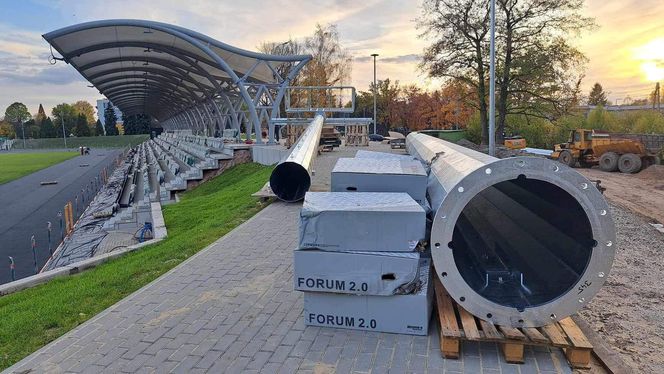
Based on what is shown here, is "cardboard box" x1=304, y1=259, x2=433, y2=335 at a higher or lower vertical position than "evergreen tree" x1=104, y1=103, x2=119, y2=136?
lower

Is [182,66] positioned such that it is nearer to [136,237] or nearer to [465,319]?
[136,237]

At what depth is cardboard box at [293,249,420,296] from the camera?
4371mm

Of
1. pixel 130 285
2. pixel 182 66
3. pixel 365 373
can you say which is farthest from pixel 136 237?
pixel 182 66

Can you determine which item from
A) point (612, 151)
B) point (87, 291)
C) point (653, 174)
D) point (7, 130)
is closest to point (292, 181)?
point (87, 291)

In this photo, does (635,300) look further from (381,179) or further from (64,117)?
(64,117)

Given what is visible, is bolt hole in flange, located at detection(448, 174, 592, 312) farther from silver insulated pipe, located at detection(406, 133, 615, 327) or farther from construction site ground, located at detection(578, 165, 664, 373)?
construction site ground, located at detection(578, 165, 664, 373)

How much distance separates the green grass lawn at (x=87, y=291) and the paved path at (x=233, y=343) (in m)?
0.34

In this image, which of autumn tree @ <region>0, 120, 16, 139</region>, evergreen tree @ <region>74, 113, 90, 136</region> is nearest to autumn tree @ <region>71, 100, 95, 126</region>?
autumn tree @ <region>0, 120, 16, 139</region>

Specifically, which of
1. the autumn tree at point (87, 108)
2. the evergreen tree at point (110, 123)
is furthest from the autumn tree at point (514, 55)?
the autumn tree at point (87, 108)

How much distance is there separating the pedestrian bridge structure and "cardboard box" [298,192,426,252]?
1874cm

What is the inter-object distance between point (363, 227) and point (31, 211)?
2554cm

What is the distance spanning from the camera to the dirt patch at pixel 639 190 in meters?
15.2

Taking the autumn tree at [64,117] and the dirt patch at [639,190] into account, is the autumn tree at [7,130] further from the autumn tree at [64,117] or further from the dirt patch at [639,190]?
the dirt patch at [639,190]

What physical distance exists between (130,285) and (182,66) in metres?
27.3
